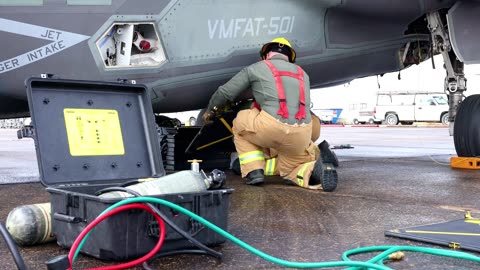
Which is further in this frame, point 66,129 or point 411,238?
point 66,129

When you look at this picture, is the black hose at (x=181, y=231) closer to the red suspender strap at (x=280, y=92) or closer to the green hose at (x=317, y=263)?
the green hose at (x=317, y=263)

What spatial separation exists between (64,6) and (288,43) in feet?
6.15

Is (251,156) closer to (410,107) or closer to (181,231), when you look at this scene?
(181,231)

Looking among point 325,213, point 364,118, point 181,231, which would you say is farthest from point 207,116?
point 364,118

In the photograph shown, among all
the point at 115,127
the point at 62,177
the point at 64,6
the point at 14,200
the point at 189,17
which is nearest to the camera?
the point at 62,177

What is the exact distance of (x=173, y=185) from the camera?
2289mm

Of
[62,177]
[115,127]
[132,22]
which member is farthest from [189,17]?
[62,177]

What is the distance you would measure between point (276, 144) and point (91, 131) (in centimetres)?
199

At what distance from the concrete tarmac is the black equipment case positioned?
A: 0.11 meters

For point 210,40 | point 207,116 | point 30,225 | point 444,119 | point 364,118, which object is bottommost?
point 444,119

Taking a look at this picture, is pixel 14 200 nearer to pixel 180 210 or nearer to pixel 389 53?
pixel 180 210

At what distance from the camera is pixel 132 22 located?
456cm

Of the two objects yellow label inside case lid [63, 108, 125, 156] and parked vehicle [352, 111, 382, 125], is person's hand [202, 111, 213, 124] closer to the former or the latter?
yellow label inside case lid [63, 108, 125, 156]

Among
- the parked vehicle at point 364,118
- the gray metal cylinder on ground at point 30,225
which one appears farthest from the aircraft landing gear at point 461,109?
the parked vehicle at point 364,118
